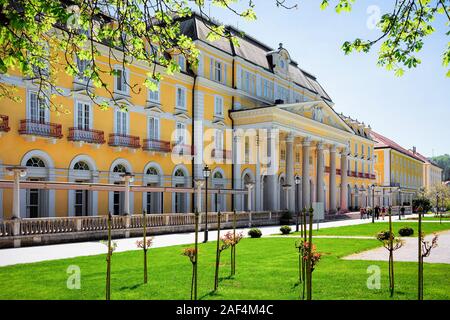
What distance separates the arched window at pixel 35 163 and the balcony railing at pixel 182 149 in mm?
10744

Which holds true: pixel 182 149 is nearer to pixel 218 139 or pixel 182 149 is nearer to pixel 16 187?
pixel 218 139

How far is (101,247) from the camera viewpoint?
18.9m

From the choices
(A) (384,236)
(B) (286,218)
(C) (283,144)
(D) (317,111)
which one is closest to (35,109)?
(A) (384,236)

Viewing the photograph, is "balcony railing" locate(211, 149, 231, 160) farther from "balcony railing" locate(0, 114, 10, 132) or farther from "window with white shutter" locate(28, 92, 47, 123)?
"balcony railing" locate(0, 114, 10, 132)

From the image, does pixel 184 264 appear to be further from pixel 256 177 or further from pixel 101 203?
pixel 256 177

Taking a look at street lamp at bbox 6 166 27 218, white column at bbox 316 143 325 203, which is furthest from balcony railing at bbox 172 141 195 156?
white column at bbox 316 143 325 203

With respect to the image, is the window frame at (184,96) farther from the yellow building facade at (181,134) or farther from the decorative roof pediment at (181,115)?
the decorative roof pediment at (181,115)

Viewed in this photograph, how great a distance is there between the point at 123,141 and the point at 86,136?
294cm

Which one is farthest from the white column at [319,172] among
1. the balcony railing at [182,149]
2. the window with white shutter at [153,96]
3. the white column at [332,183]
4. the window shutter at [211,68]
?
the window with white shutter at [153,96]

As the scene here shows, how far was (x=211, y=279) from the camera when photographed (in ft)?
36.4

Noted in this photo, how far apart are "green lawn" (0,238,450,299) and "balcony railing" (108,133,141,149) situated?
540 inches

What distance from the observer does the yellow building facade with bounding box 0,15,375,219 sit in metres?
24.6
